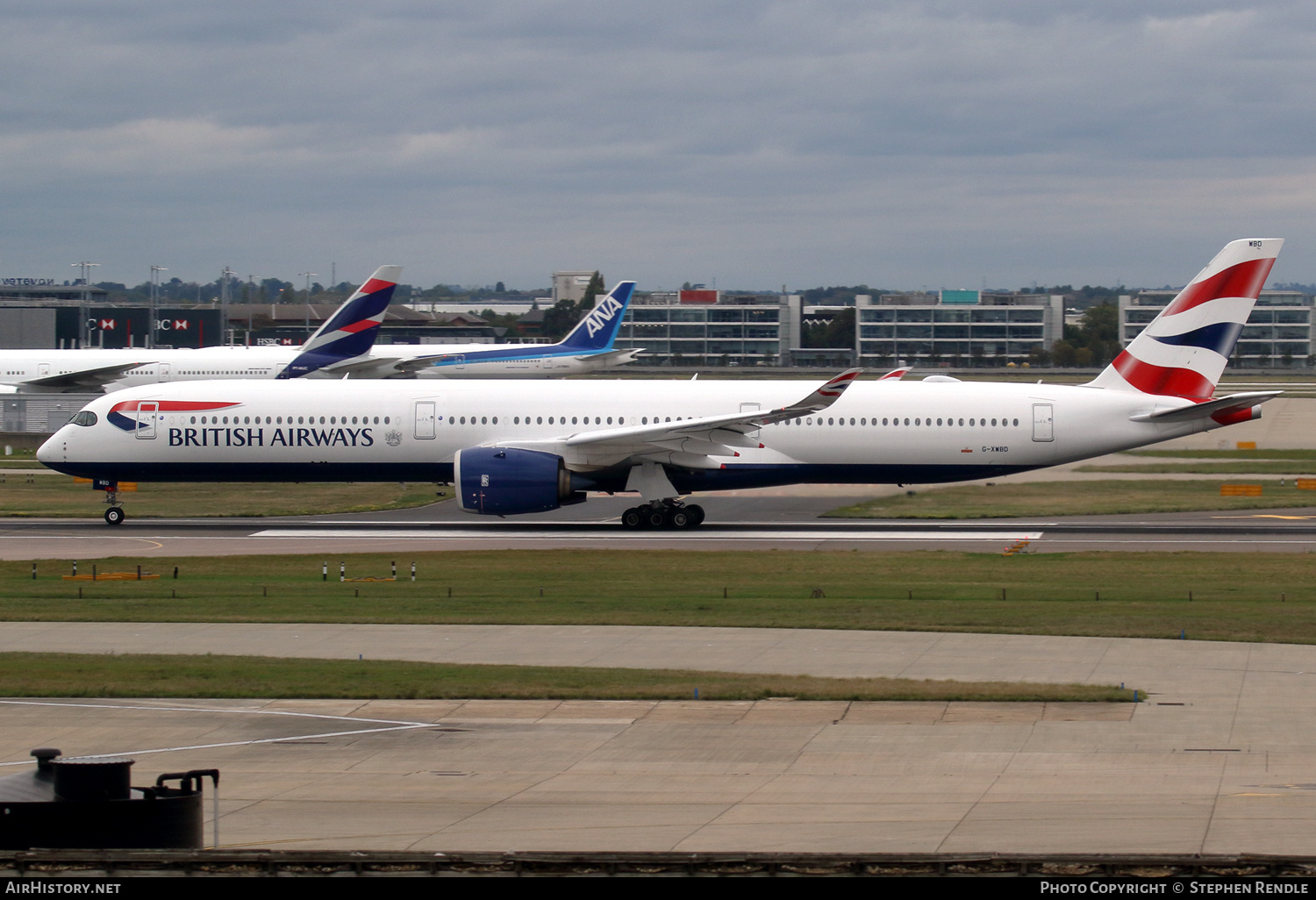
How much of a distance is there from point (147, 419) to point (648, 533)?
13.7m

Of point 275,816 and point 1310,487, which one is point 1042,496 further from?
point 275,816

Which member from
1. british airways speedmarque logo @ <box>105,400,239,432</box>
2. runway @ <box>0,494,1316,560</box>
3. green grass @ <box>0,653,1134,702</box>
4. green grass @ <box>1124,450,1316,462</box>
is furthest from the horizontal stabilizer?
british airways speedmarque logo @ <box>105,400,239,432</box>

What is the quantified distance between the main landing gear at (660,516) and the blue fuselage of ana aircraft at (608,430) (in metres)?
0.58

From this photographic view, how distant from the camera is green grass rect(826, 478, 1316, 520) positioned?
1599 inches

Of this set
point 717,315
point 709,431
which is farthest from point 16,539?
point 717,315

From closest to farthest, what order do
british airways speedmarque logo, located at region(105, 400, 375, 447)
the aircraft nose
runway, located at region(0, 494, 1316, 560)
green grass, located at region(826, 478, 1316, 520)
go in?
1. runway, located at region(0, 494, 1316, 560)
2. british airways speedmarque logo, located at region(105, 400, 375, 447)
3. the aircraft nose
4. green grass, located at region(826, 478, 1316, 520)

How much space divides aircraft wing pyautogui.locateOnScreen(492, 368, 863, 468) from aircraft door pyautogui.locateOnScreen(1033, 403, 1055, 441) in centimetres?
570

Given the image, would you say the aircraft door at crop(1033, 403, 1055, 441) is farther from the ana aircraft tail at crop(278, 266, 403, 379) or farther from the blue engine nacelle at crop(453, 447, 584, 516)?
the ana aircraft tail at crop(278, 266, 403, 379)

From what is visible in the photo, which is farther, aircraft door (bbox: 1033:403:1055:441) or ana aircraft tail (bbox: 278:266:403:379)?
ana aircraft tail (bbox: 278:266:403:379)

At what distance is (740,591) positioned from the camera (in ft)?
87.7

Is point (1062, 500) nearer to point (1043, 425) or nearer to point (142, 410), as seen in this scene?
point (1043, 425)

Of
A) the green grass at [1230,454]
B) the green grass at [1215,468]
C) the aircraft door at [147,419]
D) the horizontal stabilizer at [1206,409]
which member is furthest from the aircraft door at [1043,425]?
the aircraft door at [147,419]

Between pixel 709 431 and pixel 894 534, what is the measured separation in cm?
531

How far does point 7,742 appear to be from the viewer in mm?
15344
